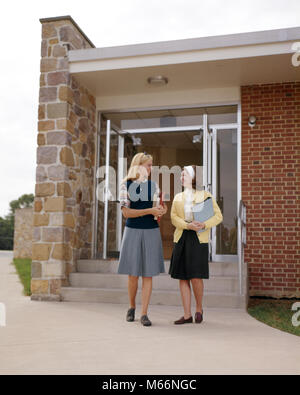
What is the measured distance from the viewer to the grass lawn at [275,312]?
404cm

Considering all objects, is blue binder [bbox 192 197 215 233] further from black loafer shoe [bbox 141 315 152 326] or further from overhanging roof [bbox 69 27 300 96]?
overhanging roof [bbox 69 27 300 96]

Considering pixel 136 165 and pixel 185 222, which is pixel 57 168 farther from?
pixel 185 222

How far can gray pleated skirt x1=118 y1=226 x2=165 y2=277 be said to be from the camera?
378cm

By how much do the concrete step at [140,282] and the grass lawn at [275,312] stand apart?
38 centimetres

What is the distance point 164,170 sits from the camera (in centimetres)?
910

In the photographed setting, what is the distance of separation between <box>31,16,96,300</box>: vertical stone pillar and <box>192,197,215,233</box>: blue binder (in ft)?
7.17

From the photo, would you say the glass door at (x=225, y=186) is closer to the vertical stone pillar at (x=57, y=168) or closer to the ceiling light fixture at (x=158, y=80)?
the ceiling light fixture at (x=158, y=80)

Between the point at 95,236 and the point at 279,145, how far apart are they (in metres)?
2.91

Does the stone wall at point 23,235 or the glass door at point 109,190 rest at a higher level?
the glass door at point 109,190

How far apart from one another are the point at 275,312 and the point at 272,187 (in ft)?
5.83

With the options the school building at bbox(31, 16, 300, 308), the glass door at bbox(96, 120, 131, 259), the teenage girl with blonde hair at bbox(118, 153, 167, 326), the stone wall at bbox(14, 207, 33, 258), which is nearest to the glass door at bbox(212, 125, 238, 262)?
the school building at bbox(31, 16, 300, 308)

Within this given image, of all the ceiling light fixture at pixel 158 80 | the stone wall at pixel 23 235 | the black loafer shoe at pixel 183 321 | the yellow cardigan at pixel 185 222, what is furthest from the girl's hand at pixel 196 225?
the stone wall at pixel 23 235

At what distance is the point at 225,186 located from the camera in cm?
642
